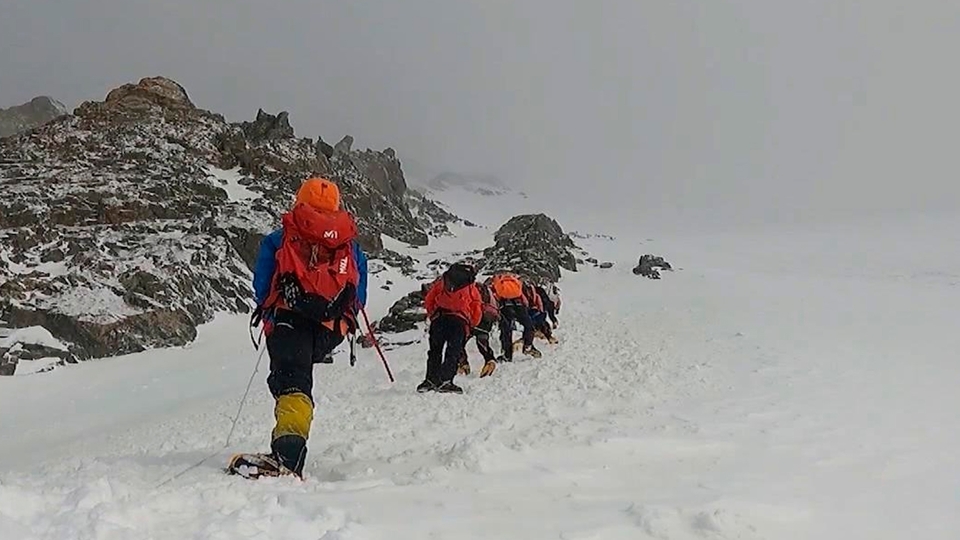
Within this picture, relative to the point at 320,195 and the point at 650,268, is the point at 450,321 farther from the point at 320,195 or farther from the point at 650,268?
the point at 650,268

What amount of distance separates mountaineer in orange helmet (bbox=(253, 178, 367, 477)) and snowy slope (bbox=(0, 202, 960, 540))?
71 cm

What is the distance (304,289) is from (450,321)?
4083 mm

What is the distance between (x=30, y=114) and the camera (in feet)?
166

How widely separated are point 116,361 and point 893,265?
45402 mm

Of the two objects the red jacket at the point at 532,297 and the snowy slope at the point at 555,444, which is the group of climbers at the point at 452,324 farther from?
the red jacket at the point at 532,297

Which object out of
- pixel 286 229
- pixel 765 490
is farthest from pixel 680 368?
pixel 286 229

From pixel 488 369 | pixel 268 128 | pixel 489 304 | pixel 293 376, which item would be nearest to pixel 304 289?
pixel 293 376

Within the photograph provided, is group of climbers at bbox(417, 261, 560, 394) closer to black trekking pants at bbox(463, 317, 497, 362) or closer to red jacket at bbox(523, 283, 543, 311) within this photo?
black trekking pants at bbox(463, 317, 497, 362)

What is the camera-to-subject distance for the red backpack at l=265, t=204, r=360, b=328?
475cm

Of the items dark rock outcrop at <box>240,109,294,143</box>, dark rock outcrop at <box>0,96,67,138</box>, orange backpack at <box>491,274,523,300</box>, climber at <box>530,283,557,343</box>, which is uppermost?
dark rock outcrop at <box>0,96,67,138</box>

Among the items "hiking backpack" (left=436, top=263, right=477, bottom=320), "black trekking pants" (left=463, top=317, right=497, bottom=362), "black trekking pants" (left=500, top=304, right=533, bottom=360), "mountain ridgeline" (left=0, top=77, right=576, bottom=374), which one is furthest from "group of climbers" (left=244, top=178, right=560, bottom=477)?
"mountain ridgeline" (left=0, top=77, right=576, bottom=374)

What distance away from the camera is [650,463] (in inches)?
173

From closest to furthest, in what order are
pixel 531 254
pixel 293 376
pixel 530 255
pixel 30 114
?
pixel 293 376 → pixel 530 255 → pixel 531 254 → pixel 30 114

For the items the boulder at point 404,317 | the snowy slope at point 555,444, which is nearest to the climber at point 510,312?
the snowy slope at point 555,444
